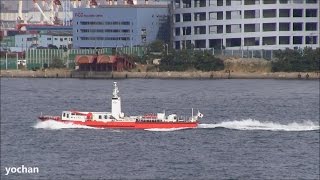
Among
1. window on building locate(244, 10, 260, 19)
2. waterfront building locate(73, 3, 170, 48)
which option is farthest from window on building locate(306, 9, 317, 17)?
waterfront building locate(73, 3, 170, 48)

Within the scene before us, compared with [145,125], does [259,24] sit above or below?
above

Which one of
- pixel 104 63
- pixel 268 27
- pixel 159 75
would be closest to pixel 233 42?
pixel 268 27

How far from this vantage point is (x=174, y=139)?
3612 cm

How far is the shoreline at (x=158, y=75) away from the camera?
251ft

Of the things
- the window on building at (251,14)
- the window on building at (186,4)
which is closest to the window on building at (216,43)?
the window on building at (251,14)

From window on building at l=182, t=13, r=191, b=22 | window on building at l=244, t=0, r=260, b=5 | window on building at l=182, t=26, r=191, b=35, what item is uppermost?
window on building at l=244, t=0, r=260, b=5

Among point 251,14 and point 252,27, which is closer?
point 252,27

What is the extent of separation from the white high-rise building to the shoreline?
3.66 metres

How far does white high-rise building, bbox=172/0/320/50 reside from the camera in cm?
8006

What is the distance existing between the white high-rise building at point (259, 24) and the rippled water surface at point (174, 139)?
21.1 m

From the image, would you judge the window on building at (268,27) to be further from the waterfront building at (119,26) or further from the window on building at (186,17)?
the waterfront building at (119,26)

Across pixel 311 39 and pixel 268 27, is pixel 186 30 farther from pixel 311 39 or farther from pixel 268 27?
pixel 311 39

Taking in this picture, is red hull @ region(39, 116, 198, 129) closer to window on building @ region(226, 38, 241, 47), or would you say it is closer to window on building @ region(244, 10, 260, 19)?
window on building @ region(226, 38, 241, 47)

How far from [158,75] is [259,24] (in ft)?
25.8
